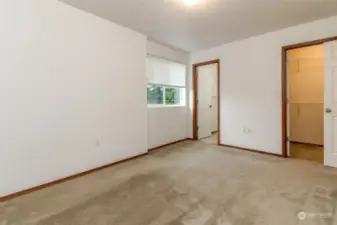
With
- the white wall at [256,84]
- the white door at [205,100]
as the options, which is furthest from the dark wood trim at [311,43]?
the white door at [205,100]

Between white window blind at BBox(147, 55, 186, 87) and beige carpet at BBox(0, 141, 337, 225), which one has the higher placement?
white window blind at BBox(147, 55, 186, 87)

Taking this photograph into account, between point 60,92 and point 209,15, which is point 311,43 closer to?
point 209,15

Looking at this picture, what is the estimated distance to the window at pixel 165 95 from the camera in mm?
4402

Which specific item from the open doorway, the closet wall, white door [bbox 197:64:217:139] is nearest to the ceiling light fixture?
white door [bbox 197:64:217:139]

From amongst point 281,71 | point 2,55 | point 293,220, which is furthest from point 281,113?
point 2,55

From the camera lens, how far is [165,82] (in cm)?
468

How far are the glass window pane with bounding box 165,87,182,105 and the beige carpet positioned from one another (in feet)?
6.45

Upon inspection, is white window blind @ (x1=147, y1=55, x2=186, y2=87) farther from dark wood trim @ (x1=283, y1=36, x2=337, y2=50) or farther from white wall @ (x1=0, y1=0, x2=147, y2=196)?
dark wood trim @ (x1=283, y1=36, x2=337, y2=50)

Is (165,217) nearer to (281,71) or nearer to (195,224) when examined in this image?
(195,224)

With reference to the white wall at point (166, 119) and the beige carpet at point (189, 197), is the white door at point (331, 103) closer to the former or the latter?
the beige carpet at point (189, 197)

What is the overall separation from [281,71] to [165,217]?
10.9 ft

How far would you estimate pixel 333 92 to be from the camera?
3.10 m

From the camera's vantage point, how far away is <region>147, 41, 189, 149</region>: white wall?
4.32 meters

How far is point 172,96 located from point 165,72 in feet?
2.21
